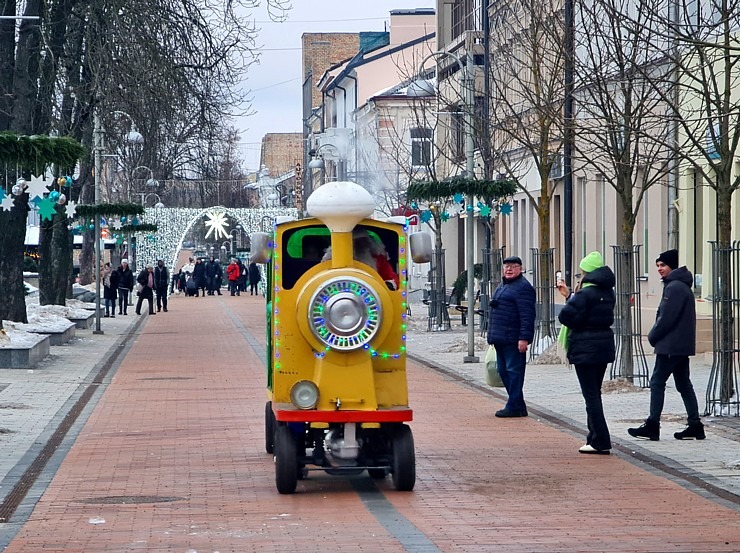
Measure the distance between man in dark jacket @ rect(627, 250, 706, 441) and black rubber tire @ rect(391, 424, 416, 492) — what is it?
3912mm

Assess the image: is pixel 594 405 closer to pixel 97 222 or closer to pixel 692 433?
pixel 692 433

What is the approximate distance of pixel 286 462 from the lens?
1074cm

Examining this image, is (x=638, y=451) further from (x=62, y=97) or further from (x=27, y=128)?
(x=62, y=97)

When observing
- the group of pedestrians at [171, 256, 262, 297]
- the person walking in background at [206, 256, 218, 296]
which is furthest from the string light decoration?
the person walking in background at [206, 256, 218, 296]

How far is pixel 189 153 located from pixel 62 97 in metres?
12.2

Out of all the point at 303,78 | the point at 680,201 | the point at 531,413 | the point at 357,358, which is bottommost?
the point at 531,413

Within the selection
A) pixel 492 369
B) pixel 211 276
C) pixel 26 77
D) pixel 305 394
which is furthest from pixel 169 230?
pixel 305 394

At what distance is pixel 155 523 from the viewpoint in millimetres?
9570

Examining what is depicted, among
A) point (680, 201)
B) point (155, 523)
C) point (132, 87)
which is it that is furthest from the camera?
point (680, 201)

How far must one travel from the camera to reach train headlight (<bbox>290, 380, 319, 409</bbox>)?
10.9 m

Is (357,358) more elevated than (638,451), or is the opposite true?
(357,358)

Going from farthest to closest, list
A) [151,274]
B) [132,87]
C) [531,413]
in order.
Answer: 1. [151,274]
2. [132,87]
3. [531,413]

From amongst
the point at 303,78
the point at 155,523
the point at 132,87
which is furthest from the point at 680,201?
the point at 303,78

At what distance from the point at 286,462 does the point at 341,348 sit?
92cm
